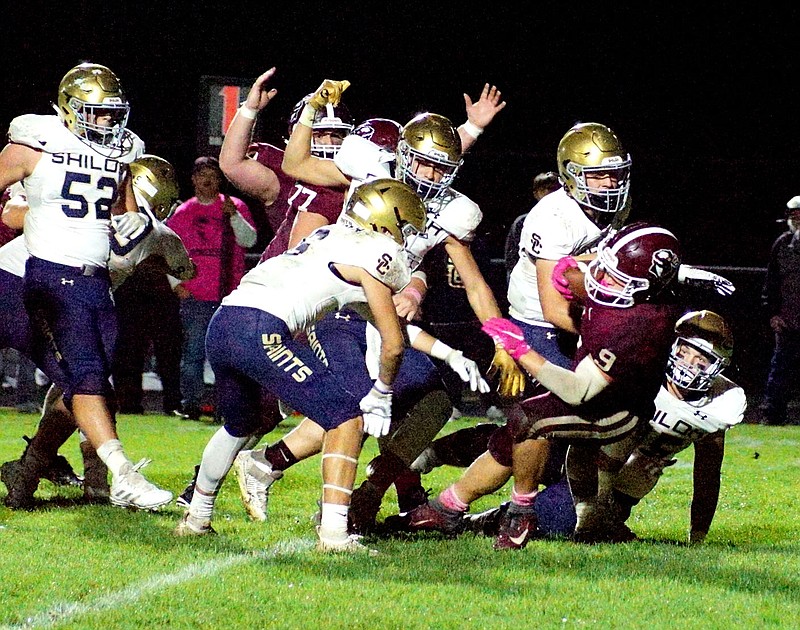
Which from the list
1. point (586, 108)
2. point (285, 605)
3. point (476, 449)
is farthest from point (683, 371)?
point (586, 108)

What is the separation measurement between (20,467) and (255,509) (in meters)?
1.10

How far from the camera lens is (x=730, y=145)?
14578 mm

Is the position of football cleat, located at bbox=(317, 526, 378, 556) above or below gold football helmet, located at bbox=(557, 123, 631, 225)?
below

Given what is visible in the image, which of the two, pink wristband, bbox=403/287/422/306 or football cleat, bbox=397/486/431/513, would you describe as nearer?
pink wristband, bbox=403/287/422/306

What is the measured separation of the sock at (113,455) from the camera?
16.5 ft

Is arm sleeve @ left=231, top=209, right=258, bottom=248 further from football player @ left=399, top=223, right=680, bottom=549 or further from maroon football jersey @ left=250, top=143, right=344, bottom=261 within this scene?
football player @ left=399, top=223, right=680, bottom=549

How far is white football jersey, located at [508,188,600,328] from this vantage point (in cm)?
483

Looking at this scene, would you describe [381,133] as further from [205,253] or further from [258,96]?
[205,253]

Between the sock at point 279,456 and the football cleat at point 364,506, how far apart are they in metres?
0.34

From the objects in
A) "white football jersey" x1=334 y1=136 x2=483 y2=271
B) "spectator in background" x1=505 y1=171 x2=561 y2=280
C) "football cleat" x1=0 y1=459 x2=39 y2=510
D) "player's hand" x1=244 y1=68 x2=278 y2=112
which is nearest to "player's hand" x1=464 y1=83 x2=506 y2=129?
"white football jersey" x1=334 y1=136 x2=483 y2=271

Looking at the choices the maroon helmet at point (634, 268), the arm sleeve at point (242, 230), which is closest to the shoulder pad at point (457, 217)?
the maroon helmet at point (634, 268)

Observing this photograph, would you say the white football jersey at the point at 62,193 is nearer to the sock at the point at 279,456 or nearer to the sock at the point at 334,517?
the sock at the point at 279,456

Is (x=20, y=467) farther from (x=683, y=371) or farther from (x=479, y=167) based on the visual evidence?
(x=479, y=167)

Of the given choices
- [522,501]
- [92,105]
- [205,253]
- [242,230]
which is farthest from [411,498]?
[205,253]
